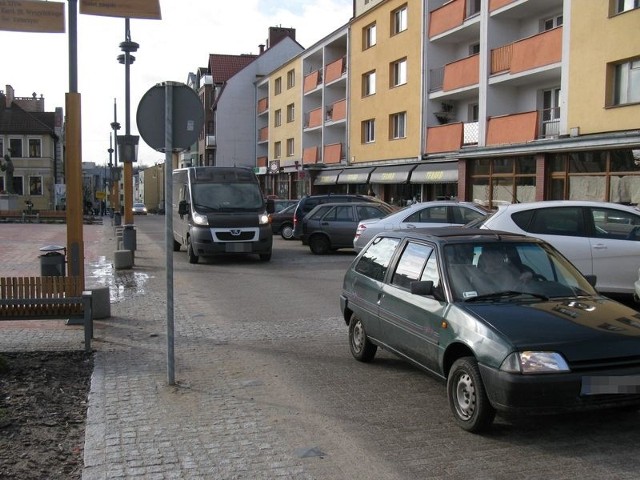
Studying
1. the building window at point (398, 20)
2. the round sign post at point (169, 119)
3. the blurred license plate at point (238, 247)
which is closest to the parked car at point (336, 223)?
the blurred license plate at point (238, 247)

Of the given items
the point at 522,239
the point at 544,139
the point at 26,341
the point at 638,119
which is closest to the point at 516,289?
the point at 522,239

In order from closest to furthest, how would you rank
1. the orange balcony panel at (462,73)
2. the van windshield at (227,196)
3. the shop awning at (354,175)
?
1. the van windshield at (227,196)
2. the orange balcony panel at (462,73)
3. the shop awning at (354,175)

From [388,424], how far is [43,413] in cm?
283

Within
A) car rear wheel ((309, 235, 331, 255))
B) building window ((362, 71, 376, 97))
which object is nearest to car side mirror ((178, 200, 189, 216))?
car rear wheel ((309, 235, 331, 255))

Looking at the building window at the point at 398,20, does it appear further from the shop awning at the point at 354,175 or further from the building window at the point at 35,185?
the building window at the point at 35,185

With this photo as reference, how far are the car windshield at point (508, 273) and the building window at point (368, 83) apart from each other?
1232 inches

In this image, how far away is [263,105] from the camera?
60156mm

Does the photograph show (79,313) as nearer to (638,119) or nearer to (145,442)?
(145,442)

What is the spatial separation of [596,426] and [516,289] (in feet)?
3.96

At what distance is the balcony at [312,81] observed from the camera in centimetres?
4474

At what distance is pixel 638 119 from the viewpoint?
60.1 ft

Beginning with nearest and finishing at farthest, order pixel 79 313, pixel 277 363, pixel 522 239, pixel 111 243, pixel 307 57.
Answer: pixel 522 239, pixel 277 363, pixel 79 313, pixel 111 243, pixel 307 57

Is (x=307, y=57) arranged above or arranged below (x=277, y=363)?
above

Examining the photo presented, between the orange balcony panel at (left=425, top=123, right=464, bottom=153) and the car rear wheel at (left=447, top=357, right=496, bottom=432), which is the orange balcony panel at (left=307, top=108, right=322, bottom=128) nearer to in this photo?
the orange balcony panel at (left=425, top=123, right=464, bottom=153)
